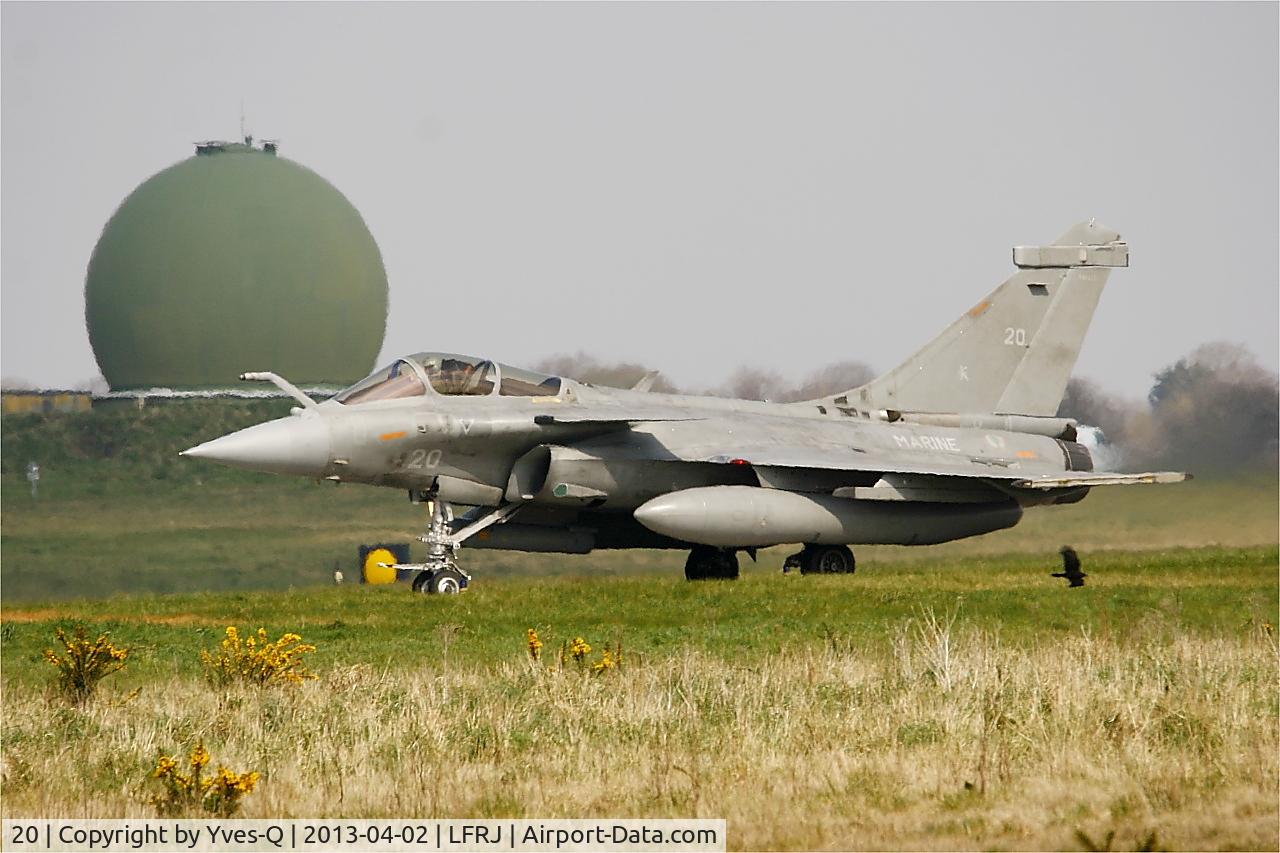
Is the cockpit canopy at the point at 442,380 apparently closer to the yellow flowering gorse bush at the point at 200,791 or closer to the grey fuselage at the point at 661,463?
the grey fuselage at the point at 661,463

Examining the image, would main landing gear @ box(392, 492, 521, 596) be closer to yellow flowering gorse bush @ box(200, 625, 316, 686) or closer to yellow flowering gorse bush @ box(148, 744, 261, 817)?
yellow flowering gorse bush @ box(200, 625, 316, 686)

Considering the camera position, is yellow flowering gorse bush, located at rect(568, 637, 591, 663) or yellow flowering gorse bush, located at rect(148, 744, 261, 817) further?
yellow flowering gorse bush, located at rect(568, 637, 591, 663)

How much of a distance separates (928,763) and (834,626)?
5.51 meters

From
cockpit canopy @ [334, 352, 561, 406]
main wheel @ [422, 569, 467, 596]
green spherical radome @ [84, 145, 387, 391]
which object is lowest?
main wheel @ [422, 569, 467, 596]

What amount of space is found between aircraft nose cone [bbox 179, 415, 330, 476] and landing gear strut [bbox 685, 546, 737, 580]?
15.7 ft

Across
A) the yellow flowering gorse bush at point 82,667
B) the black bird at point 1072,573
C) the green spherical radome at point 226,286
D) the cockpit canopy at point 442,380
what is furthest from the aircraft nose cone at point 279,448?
the green spherical radome at point 226,286

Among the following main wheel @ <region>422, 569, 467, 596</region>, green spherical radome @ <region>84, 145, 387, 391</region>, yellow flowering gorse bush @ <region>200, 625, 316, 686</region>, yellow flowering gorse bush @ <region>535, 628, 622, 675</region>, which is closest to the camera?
yellow flowering gorse bush @ <region>200, 625, 316, 686</region>

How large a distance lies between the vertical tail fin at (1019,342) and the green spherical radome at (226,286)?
2121 centimetres

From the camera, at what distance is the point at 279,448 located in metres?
16.6

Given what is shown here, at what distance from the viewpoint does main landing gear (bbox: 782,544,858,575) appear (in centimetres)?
1981

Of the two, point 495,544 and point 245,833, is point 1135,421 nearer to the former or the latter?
point 495,544

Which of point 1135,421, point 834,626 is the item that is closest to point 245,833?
point 834,626

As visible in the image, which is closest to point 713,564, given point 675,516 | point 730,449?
point 730,449

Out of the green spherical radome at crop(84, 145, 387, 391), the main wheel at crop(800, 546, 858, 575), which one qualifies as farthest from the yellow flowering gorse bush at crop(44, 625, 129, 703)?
the green spherical radome at crop(84, 145, 387, 391)
